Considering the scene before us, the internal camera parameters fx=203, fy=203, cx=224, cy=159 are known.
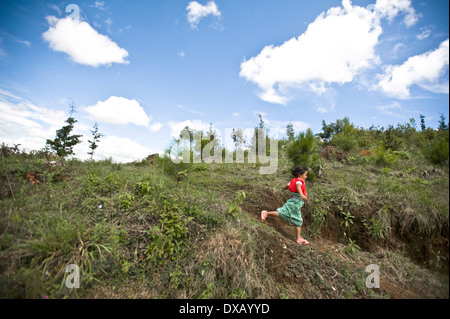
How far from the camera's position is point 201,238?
3262 mm

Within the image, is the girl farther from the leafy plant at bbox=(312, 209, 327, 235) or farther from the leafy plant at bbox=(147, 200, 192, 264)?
the leafy plant at bbox=(147, 200, 192, 264)

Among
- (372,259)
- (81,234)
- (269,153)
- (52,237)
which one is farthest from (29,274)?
(269,153)

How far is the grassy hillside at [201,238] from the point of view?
2.56 m

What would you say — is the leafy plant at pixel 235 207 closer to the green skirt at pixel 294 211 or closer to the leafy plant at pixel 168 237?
the leafy plant at pixel 168 237

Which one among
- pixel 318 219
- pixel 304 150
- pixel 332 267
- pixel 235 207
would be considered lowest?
pixel 332 267

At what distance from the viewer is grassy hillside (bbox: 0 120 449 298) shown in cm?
256

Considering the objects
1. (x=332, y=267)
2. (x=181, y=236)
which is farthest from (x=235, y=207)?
(x=332, y=267)

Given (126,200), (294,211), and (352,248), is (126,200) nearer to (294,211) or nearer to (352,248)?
(294,211)

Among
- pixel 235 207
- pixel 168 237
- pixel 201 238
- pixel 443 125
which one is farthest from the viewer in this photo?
pixel 235 207

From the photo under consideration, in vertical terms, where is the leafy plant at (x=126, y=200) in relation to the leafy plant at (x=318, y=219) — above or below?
above

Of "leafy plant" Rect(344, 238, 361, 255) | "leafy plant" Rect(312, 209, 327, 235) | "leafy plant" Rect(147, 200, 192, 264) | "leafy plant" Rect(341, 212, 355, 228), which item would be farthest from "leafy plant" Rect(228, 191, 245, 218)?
"leafy plant" Rect(341, 212, 355, 228)

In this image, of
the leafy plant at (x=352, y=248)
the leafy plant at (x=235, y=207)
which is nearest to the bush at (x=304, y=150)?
the leafy plant at (x=352, y=248)
